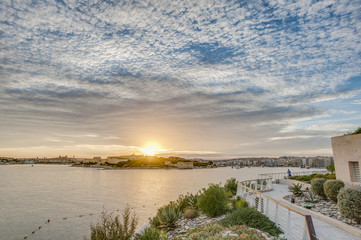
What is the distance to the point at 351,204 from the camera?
30.1ft

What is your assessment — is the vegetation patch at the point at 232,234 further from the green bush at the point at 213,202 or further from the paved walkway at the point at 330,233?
the green bush at the point at 213,202

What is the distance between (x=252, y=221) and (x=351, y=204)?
4.60m

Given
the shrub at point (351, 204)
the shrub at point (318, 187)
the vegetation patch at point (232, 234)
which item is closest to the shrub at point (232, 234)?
the vegetation patch at point (232, 234)

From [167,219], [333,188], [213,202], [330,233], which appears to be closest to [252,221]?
[330,233]

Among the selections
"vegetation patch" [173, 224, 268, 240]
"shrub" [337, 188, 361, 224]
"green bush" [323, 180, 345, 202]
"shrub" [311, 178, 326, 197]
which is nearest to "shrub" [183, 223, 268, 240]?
"vegetation patch" [173, 224, 268, 240]

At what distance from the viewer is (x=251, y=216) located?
8977 mm

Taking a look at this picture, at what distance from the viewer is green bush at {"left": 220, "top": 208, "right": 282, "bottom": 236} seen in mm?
8008

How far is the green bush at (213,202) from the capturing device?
12.4 m

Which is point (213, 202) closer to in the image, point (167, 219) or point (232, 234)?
point (167, 219)

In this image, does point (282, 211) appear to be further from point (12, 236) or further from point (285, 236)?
point (12, 236)

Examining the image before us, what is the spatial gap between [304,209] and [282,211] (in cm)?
165

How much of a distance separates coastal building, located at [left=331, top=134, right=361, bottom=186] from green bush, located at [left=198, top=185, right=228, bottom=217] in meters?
9.39

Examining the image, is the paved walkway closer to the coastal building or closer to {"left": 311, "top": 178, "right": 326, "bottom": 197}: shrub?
{"left": 311, "top": 178, "right": 326, "bottom": 197}: shrub

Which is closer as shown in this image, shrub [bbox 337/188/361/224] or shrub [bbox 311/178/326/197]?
shrub [bbox 337/188/361/224]
